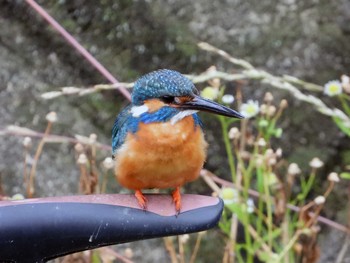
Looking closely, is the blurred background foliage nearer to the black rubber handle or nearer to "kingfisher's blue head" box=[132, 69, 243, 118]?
"kingfisher's blue head" box=[132, 69, 243, 118]

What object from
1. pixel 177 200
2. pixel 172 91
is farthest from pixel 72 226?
pixel 172 91

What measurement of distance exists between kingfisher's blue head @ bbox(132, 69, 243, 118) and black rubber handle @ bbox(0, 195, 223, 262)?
9.0 inches

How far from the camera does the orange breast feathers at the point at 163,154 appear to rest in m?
1.22

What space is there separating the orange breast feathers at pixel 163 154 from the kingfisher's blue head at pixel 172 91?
1.9 inches

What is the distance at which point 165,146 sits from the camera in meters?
1.22

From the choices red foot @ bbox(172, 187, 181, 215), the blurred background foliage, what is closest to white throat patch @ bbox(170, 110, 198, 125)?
red foot @ bbox(172, 187, 181, 215)

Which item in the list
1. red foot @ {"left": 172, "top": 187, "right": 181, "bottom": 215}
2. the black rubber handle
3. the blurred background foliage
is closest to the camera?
the black rubber handle

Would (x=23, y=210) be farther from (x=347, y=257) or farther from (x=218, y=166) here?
(x=347, y=257)

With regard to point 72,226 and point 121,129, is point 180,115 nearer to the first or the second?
point 121,129

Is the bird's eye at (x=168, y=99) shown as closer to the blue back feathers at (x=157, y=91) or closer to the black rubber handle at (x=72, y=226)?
the blue back feathers at (x=157, y=91)

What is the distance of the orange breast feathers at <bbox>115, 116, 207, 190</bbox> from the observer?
1.22 m

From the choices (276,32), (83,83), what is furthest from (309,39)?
(83,83)

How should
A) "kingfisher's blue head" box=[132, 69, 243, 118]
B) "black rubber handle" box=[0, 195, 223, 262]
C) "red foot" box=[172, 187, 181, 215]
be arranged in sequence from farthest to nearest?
"kingfisher's blue head" box=[132, 69, 243, 118] → "red foot" box=[172, 187, 181, 215] → "black rubber handle" box=[0, 195, 223, 262]

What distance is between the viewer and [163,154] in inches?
48.3
